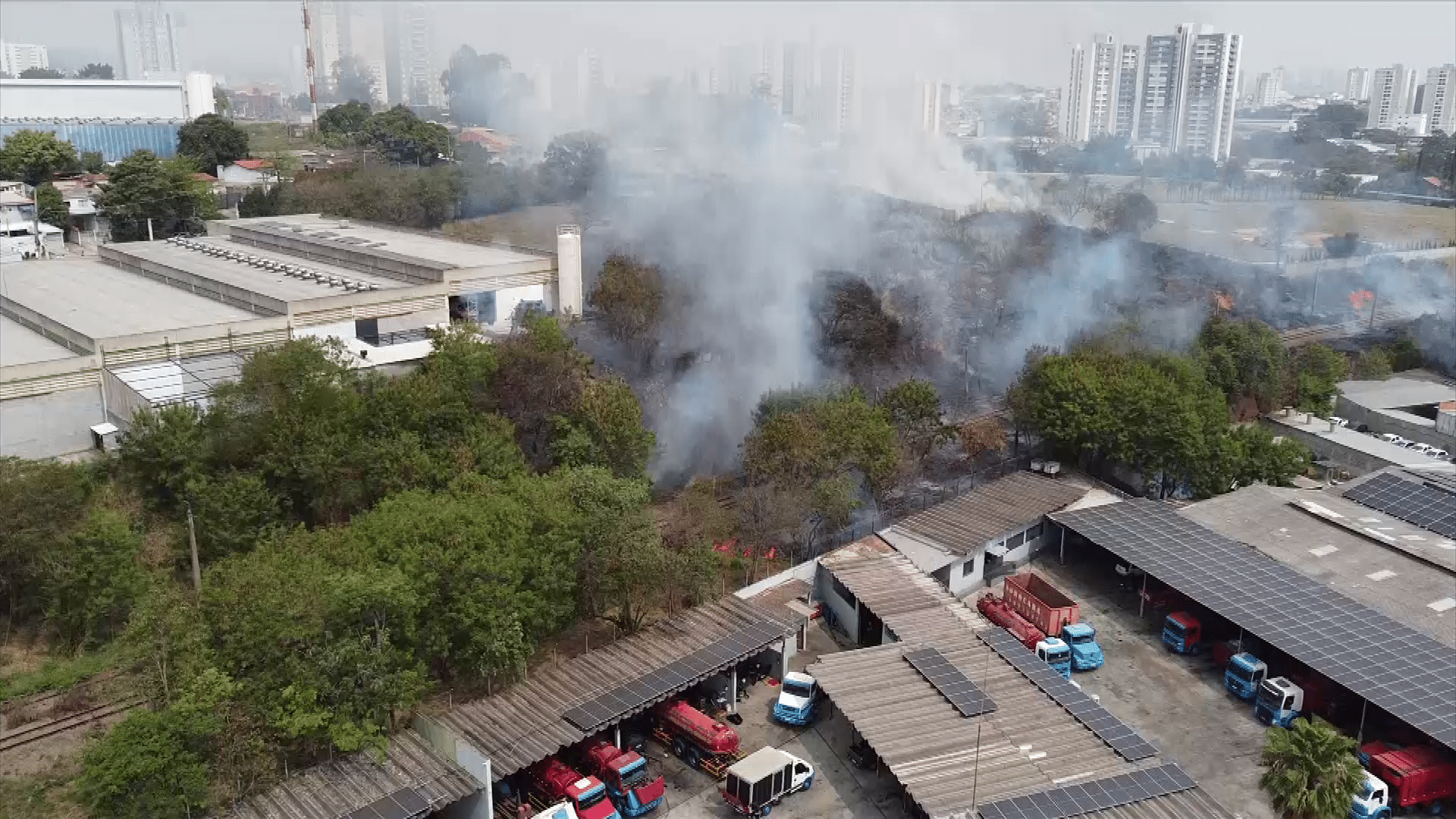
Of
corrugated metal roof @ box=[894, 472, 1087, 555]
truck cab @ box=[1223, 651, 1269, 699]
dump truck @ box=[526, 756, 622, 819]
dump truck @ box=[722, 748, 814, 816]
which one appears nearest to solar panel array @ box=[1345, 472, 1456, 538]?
corrugated metal roof @ box=[894, 472, 1087, 555]

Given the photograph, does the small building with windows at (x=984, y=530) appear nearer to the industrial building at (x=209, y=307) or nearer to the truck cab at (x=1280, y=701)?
the truck cab at (x=1280, y=701)

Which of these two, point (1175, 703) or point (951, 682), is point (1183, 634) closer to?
point (1175, 703)

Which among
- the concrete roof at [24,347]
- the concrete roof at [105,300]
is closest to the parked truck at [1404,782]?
the concrete roof at [105,300]

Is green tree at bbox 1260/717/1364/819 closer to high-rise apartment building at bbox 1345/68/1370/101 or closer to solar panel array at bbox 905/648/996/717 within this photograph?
solar panel array at bbox 905/648/996/717


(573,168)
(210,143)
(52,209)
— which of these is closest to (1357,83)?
(573,168)

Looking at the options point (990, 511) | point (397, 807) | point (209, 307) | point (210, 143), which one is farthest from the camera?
point (210, 143)
